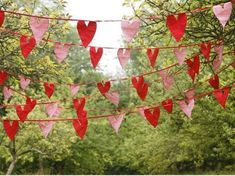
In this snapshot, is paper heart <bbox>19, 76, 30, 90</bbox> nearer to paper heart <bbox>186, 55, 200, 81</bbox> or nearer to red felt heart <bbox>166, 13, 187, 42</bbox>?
paper heart <bbox>186, 55, 200, 81</bbox>

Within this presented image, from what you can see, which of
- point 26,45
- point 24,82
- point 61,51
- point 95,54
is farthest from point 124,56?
point 24,82

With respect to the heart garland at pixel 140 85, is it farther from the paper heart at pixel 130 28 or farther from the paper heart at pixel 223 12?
the paper heart at pixel 223 12

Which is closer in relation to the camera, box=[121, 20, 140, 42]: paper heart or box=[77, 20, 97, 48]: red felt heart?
box=[121, 20, 140, 42]: paper heart

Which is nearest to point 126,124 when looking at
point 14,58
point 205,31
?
Answer: point 14,58

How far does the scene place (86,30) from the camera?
3545 mm

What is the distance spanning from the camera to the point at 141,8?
359 inches

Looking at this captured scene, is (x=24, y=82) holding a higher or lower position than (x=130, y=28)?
lower

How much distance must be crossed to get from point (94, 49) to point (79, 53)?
38912mm

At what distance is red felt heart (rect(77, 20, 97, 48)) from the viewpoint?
11.6 ft

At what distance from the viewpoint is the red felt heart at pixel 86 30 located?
352 cm

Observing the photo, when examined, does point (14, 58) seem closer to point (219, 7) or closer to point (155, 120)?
point (155, 120)

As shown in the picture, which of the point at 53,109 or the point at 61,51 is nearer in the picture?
the point at 61,51


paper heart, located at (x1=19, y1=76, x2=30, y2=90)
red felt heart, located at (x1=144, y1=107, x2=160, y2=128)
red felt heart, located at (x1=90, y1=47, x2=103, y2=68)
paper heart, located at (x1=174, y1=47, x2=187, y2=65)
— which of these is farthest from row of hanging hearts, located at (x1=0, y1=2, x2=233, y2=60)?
paper heart, located at (x1=19, y1=76, x2=30, y2=90)

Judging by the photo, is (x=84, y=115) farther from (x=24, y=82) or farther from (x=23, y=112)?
(x=24, y=82)
